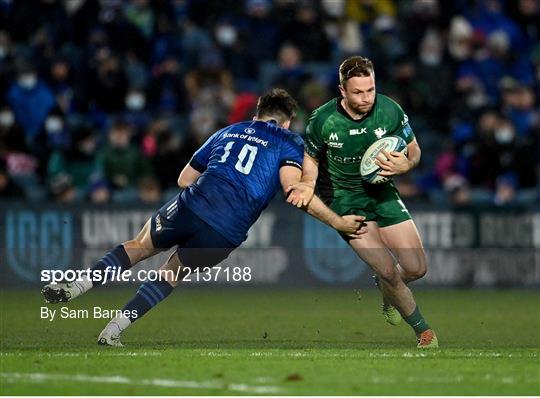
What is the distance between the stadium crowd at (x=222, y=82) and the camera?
19.1 metres

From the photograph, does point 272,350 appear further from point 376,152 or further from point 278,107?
point 278,107

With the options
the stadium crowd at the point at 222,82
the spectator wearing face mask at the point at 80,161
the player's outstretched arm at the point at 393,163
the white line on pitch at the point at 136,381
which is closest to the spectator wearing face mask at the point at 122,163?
the stadium crowd at the point at 222,82

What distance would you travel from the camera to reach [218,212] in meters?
10.8

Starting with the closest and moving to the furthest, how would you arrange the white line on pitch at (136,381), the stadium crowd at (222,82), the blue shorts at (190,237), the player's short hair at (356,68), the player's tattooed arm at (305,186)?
the white line on pitch at (136,381) → the player's tattooed arm at (305,186) → the player's short hair at (356,68) → the blue shorts at (190,237) → the stadium crowd at (222,82)

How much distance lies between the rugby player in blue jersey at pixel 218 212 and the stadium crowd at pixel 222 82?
7566mm

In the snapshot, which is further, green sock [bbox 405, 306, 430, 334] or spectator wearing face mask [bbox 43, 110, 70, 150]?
spectator wearing face mask [bbox 43, 110, 70, 150]

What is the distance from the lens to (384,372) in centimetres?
918

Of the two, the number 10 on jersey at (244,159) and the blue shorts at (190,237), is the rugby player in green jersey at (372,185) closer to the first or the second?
the number 10 on jersey at (244,159)

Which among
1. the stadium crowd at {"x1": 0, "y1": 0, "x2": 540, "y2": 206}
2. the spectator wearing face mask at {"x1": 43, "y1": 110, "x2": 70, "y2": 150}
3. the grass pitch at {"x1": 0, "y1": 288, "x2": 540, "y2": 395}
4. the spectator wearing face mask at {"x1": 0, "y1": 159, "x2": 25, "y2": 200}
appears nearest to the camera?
the grass pitch at {"x1": 0, "y1": 288, "x2": 540, "y2": 395}

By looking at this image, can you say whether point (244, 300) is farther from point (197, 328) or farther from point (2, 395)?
point (2, 395)

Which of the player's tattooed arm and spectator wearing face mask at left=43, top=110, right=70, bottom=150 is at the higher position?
spectator wearing face mask at left=43, top=110, right=70, bottom=150

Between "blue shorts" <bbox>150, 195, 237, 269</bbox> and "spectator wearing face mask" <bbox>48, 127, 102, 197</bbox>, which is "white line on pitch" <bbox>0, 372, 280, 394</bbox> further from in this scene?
"spectator wearing face mask" <bbox>48, 127, 102, 197</bbox>

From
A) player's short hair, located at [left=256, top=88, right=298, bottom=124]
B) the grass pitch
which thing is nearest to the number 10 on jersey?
player's short hair, located at [left=256, top=88, right=298, bottom=124]

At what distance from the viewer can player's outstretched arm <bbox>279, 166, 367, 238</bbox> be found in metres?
10.7
